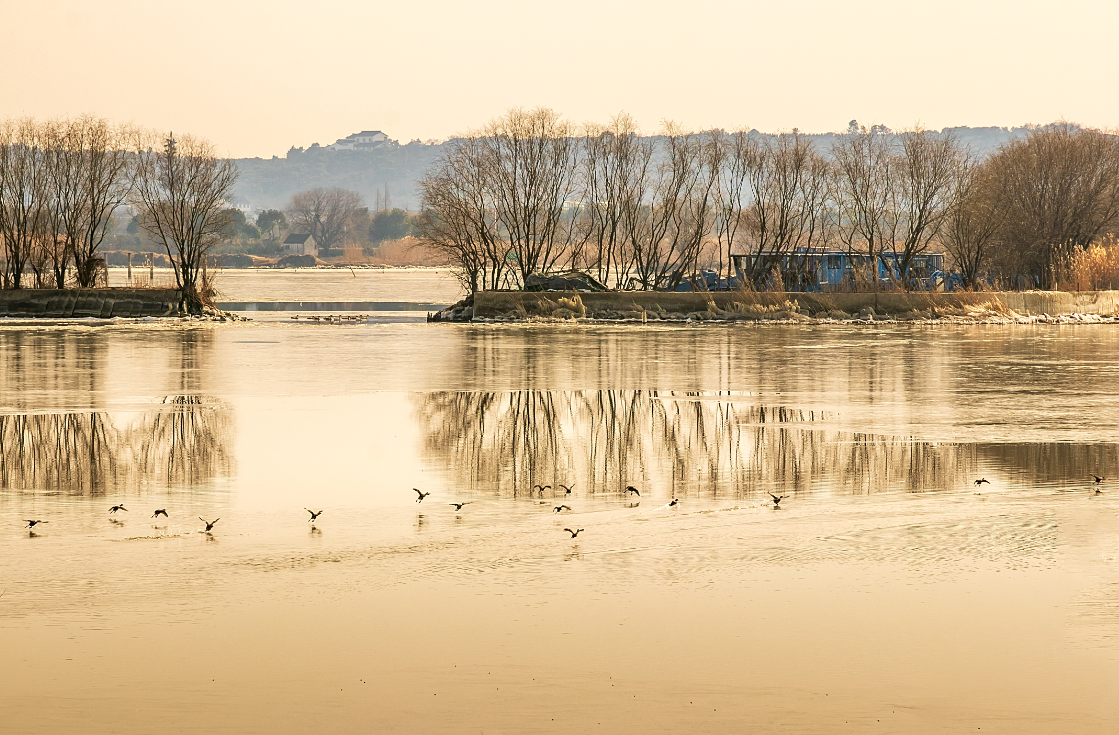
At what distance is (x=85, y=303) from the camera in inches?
1812

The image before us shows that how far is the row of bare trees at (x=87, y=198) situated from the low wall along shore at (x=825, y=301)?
1174cm

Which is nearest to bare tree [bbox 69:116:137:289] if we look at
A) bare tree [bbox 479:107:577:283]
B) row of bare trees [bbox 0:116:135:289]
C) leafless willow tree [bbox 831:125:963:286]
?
row of bare trees [bbox 0:116:135:289]

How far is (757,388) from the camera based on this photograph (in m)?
20.1

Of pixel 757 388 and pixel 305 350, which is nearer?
pixel 757 388

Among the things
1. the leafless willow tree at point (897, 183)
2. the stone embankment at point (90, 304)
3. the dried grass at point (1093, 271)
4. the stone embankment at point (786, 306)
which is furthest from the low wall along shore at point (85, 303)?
the dried grass at point (1093, 271)

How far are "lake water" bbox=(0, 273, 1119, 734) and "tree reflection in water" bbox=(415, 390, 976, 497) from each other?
0.07m

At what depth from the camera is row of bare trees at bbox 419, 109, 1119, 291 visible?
54.2m

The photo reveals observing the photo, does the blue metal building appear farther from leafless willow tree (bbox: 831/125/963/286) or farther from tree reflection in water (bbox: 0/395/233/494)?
tree reflection in water (bbox: 0/395/233/494)

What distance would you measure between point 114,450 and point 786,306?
36.8m

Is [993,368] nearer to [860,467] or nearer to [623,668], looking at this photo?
[860,467]

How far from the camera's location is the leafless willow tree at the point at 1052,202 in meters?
56.8

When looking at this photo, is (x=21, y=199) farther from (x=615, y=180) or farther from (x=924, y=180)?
(x=924, y=180)

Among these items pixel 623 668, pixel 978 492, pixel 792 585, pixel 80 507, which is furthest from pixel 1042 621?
pixel 80 507

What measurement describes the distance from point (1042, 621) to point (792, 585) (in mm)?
1455
